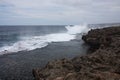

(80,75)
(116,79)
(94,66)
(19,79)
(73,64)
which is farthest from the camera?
(19,79)

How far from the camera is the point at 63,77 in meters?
11.9

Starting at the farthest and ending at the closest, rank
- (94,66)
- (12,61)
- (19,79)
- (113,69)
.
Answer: (12,61) → (19,79) → (94,66) → (113,69)

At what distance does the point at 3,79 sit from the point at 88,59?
7529 mm

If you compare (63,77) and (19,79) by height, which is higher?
(63,77)

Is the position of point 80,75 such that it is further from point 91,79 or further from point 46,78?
point 46,78

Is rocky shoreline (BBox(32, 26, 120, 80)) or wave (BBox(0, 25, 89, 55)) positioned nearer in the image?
rocky shoreline (BBox(32, 26, 120, 80))

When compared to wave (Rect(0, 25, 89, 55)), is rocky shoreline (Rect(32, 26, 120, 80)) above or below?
above

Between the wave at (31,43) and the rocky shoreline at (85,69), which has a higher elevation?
the rocky shoreline at (85,69)

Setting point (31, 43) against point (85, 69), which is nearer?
point (85, 69)

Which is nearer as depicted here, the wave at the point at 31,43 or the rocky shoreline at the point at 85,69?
the rocky shoreline at the point at 85,69

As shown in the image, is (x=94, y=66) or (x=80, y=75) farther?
(x=94, y=66)

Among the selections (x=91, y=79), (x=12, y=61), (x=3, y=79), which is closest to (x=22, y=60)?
(x=12, y=61)

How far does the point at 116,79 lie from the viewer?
1086 centimetres

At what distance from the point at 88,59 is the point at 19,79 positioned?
623cm
